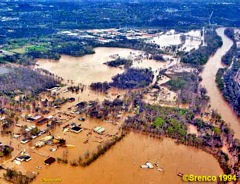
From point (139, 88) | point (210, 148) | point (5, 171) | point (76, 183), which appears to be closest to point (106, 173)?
point (76, 183)

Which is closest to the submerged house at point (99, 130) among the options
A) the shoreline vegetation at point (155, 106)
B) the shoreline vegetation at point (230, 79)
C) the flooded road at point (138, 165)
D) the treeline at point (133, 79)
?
the shoreline vegetation at point (155, 106)

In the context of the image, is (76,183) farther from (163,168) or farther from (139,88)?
(139,88)

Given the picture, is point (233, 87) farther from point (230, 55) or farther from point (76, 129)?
point (76, 129)

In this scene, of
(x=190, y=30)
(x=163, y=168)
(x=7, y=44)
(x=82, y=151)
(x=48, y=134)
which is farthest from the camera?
(x=190, y=30)

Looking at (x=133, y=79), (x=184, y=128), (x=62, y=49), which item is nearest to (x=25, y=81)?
(x=133, y=79)

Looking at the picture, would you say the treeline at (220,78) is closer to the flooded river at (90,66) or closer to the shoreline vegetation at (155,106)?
the shoreline vegetation at (155,106)
